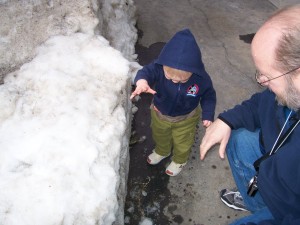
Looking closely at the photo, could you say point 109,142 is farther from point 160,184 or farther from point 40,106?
point 160,184

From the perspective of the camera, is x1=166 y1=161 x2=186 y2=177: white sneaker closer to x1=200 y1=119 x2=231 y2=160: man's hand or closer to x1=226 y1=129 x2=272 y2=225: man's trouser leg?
x1=226 y1=129 x2=272 y2=225: man's trouser leg

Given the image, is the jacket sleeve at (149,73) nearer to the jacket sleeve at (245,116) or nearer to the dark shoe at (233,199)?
the jacket sleeve at (245,116)

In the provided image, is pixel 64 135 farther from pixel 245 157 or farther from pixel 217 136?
pixel 245 157

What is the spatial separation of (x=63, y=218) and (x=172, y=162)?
1.57 meters

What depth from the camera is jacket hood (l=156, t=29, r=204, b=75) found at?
228cm

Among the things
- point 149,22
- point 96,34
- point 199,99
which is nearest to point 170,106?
point 199,99

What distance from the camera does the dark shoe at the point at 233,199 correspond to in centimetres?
283

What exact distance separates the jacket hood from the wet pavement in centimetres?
117

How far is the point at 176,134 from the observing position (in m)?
2.85

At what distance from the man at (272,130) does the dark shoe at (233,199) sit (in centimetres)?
44

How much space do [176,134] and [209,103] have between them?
42 cm

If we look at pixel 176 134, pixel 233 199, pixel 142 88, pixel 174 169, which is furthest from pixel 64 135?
pixel 233 199

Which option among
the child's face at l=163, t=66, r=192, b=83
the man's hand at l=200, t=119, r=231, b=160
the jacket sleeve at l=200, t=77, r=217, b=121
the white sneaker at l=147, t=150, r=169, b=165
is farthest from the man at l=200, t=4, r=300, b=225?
the white sneaker at l=147, t=150, r=169, b=165

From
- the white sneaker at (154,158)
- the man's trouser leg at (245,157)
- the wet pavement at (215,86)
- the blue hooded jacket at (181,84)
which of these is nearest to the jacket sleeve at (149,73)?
the blue hooded jacket at (181,84)
